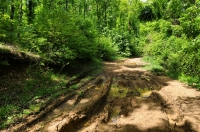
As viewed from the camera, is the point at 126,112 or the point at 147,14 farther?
the point at 147,14

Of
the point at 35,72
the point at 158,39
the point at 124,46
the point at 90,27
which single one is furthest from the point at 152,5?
the point at 35,72

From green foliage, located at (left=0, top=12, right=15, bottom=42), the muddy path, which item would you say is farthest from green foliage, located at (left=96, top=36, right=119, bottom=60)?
green foliage, located at (left=0, top=12, right=15, bottom=42)

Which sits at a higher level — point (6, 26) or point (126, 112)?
point (6, 26)

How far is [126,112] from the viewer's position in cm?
551

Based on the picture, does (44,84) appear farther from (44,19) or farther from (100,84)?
(44,19)

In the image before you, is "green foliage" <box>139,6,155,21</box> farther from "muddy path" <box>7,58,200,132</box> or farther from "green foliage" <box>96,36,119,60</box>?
"muddy path" <box>7,58,200,132</box>

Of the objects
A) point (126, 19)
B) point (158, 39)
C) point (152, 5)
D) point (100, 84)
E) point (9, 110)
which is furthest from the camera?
point (126, 19)

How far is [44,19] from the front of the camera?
30.8 ft

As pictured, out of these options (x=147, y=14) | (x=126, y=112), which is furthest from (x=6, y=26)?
(x=147, y=14)

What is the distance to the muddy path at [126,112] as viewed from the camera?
455cm

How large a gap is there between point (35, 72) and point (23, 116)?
3.64 meters

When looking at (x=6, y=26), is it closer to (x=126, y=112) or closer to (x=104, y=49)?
(x=126, y=112)

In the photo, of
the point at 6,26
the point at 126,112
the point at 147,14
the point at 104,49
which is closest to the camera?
the point at 126,112

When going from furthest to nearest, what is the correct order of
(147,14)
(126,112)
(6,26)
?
(147,14) < (6,26) < (126,112)
